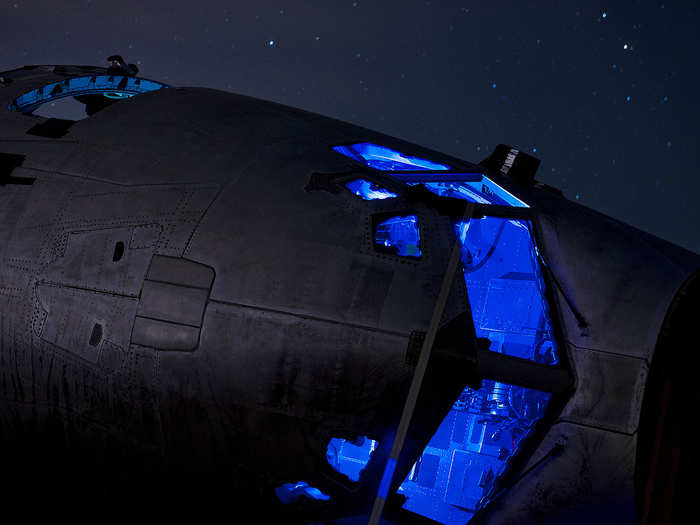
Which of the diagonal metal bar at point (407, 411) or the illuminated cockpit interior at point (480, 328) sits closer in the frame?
the diagonal metal bar at point (407, 411)

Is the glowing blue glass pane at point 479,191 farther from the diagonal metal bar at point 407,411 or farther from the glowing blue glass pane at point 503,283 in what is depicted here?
the diagonal metal bar at point 407,411

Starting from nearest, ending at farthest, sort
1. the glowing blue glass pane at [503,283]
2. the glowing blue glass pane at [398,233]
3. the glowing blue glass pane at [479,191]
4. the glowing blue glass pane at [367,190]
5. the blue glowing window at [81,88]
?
the glowing blue glass pane at [367,190]
the glowing blue glass pane at [398,233]
the glowing blue glass pane at [479,191]
the glowing blue glass pane at [503,283]
the blue glowing window at [81,88]

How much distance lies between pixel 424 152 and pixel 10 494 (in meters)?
5.63

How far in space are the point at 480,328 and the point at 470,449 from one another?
1389 millimetres

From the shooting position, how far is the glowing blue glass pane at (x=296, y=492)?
4.60 metres

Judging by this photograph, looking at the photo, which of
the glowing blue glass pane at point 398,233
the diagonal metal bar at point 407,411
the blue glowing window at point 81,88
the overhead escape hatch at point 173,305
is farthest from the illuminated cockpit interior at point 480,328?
the blue glowing window at point 81,88

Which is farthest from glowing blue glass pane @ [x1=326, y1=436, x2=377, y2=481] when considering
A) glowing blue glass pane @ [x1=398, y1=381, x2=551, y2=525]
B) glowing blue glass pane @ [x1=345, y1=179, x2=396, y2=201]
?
glowing blue glass pane @ [x1=345, y1=179, x2=396, y2=201]

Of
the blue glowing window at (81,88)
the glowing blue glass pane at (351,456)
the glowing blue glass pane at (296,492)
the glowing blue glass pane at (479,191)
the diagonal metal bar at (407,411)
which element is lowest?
the glowing blue glass pane at (296,492)

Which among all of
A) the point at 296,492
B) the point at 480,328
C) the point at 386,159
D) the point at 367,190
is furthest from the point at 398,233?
the point at 296,492

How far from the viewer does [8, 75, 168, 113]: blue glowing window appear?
7.60 m

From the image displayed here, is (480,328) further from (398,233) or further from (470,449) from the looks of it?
(398,233)

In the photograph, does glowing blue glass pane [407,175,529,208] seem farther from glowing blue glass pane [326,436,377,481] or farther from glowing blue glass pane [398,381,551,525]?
glowing blue glass pane [326,436,377,481]

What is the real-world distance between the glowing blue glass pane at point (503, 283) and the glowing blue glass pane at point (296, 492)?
2938 mm

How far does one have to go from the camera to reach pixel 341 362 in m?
4.36
